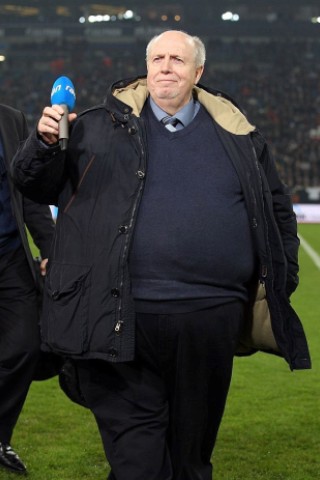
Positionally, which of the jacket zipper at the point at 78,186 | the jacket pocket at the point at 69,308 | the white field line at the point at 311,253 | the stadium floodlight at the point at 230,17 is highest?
the stadium floodlight at the point at 230,17

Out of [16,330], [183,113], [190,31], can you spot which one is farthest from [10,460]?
[190,31]

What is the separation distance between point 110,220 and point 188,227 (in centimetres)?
27

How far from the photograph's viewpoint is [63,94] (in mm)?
3309

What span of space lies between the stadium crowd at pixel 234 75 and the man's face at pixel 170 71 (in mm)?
35005

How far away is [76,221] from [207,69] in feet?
137

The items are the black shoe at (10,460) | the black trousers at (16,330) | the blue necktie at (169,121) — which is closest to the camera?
the blue necktie at (169,121)

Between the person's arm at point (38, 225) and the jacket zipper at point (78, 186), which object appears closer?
the jacket zipper at point (78, 186)

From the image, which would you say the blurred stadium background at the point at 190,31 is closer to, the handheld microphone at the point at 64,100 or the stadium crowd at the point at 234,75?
the stadium crowd at the point at 234,75

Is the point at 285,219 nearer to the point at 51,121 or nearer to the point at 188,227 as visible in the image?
the point at 188,227

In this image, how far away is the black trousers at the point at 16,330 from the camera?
4.73 m

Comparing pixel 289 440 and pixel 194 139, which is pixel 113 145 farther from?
pixel 289 440

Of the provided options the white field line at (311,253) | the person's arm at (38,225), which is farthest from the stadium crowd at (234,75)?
the person's arm at (38,225)

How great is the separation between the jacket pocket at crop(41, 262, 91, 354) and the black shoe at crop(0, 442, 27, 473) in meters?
1.62

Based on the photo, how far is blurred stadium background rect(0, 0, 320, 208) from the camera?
41.6 meters
